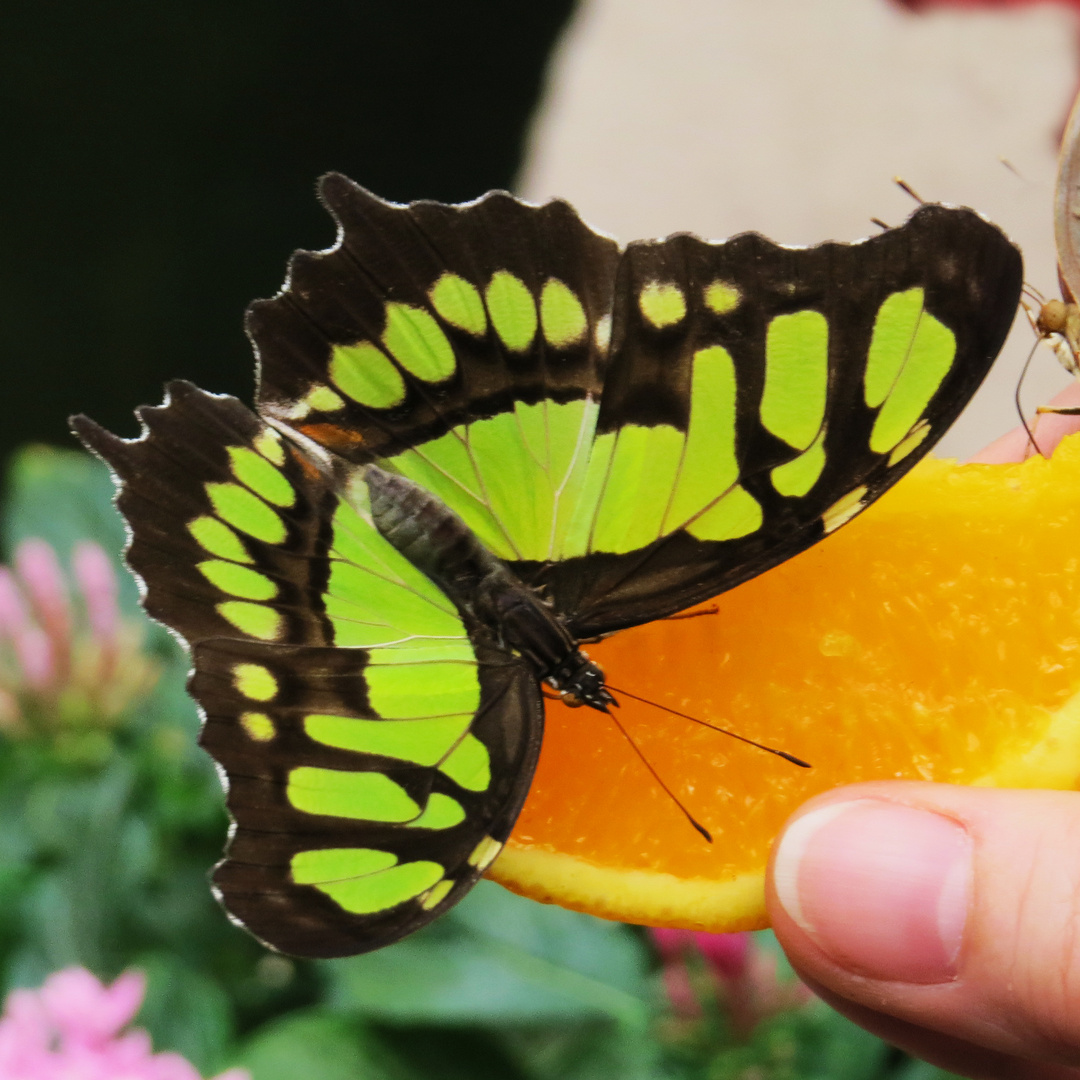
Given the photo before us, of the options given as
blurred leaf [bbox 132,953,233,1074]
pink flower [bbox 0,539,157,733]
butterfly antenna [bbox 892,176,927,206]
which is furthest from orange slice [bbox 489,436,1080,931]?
pink flower [bbox 0,539,157,733]

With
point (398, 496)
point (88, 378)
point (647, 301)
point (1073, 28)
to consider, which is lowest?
point (88, 378)

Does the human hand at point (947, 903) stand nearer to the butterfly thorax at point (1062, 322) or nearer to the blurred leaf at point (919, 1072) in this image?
the butterfly thorax at point (1062, 322)

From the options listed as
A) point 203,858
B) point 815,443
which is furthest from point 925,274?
point 203,858

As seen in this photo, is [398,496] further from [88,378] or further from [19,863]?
[88,378]

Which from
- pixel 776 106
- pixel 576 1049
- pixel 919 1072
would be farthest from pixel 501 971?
pixel 776 106

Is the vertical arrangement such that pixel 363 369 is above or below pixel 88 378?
above

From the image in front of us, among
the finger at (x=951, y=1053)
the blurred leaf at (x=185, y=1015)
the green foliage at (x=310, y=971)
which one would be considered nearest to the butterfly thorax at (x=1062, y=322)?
the finger at (x=951, y=1053)
